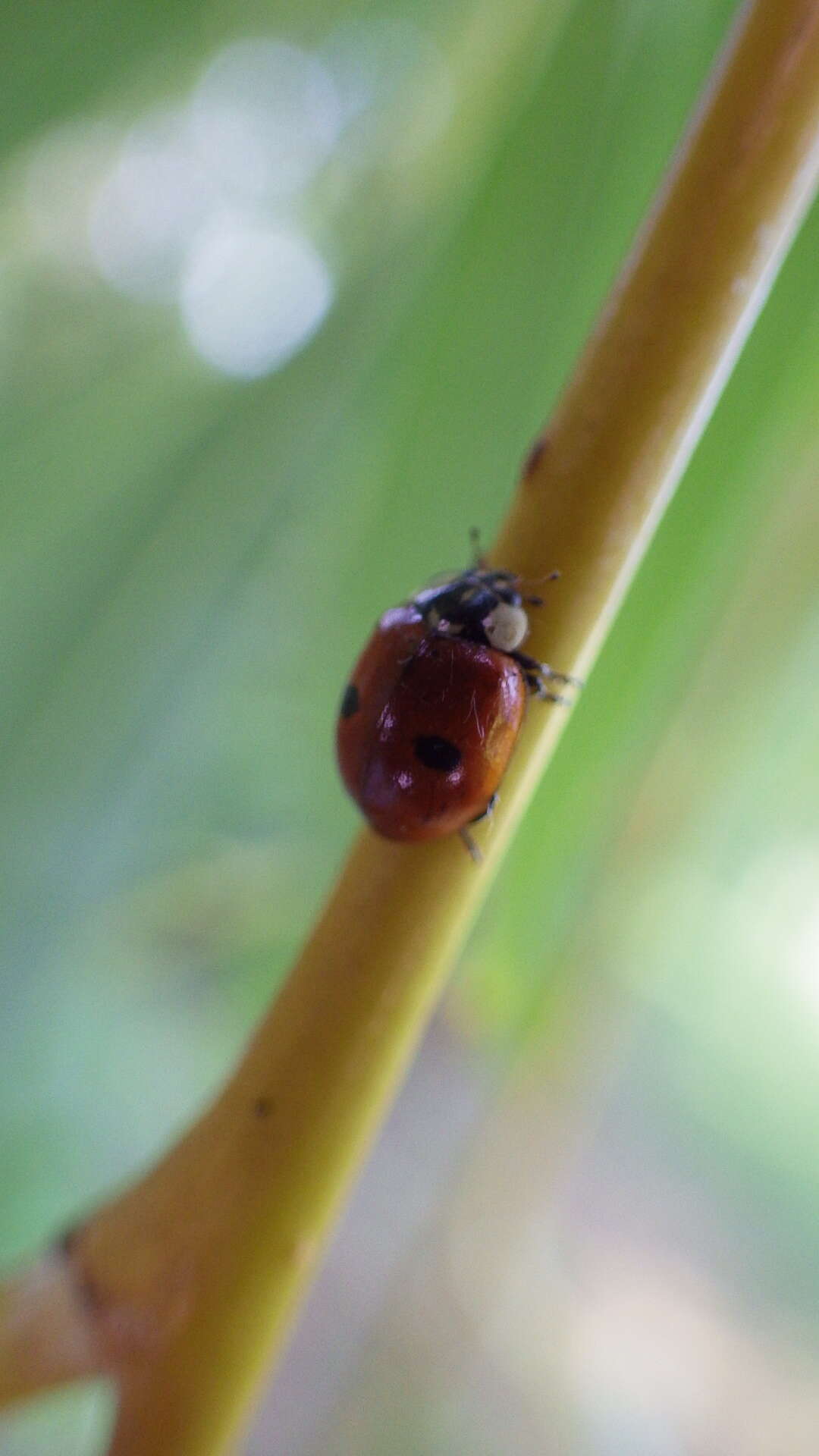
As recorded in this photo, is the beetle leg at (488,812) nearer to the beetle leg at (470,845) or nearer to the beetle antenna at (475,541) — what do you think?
the beetle leg at (470,845)

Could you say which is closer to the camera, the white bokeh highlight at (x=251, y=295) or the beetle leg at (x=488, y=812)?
the beetle leg at (x=488, y=812)

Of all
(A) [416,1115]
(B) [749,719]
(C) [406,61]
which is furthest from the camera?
(A) [416,1115]

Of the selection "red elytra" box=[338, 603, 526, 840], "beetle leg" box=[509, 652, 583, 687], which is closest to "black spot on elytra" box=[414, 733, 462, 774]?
"red elytra" box=[338, 603, 526, 840]

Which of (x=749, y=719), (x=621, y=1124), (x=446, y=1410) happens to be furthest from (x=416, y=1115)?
(x=749, y=719)

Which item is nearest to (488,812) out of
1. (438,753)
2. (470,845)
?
(470,845)

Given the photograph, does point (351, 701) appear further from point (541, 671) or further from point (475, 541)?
point (541, 671)

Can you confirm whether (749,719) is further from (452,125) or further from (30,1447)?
(30,1447)

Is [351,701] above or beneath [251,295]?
beneath

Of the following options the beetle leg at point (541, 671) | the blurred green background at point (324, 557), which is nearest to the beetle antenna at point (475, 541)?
the blurred green background at point (324, 557)
